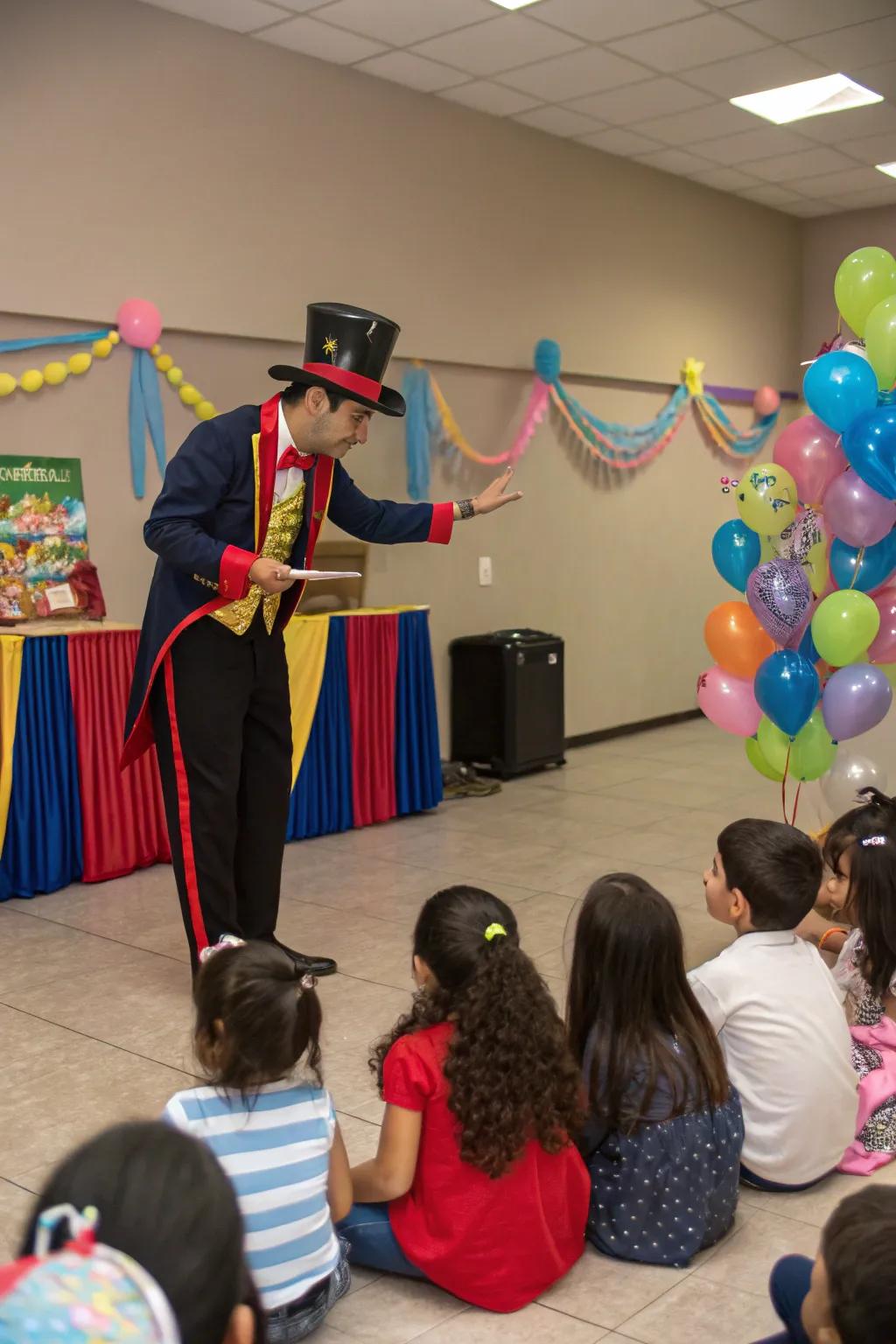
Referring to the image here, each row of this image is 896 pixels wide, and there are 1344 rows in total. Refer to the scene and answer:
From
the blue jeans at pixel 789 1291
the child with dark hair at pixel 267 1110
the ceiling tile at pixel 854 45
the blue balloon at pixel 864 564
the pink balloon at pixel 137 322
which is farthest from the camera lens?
the ceiling tile at pixel 854 45

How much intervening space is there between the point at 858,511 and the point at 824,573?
0.27m

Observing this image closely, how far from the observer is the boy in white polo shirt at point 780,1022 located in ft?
7.60

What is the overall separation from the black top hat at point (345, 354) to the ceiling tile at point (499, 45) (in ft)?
7.95

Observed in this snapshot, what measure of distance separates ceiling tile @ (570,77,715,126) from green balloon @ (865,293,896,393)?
9.06ft

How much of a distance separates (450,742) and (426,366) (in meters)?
1.69

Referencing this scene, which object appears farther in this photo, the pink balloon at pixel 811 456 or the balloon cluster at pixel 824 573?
the pink balloon at pixel 811 456

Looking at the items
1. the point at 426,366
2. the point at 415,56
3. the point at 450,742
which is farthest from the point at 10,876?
the point at 415,56

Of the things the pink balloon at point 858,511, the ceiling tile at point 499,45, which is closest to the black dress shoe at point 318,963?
the pink balloon at point 858,511

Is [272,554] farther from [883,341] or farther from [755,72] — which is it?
[755,72]

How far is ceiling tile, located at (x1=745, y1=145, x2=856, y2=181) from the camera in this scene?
708 centimetres

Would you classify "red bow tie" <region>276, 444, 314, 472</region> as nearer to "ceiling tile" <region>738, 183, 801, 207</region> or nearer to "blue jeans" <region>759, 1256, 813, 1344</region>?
"blue jeans" <region>759, 1256, 813, 1344</region>

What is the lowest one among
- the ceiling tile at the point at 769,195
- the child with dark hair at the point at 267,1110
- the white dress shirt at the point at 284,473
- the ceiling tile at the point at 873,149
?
the child with dark hair at the point at 267,1110

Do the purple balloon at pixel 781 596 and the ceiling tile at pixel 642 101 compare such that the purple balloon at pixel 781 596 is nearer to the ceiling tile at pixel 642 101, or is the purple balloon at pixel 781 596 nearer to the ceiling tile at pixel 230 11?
the ceiling tile at pixel 230 11

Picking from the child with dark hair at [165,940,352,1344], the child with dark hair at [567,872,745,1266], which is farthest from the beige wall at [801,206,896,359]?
the child with dark hair at [165,940,352,1344]
